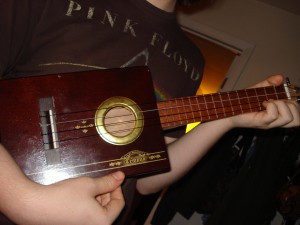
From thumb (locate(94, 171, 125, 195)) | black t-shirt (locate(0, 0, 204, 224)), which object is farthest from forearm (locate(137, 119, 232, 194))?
thumb (locate(94, 171, 125, 195))

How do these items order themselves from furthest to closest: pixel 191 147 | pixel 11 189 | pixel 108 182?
1. pixel 191 147
2. pixel 108 182
3. pixel 11 189

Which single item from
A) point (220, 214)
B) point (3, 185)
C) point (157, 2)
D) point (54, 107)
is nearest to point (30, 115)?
point (54, 107)

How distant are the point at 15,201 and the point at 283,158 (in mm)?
1792

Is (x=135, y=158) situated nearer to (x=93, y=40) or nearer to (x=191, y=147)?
(x=191, y=147)

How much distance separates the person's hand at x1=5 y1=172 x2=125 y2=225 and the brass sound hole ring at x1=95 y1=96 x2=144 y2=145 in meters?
0.18

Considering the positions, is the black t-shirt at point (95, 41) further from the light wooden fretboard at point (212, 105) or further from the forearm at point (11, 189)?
the forearm at point (11, 189)

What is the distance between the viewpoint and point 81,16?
3.32 feet

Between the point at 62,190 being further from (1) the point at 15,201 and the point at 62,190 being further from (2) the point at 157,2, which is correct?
(2) the point at 157,2

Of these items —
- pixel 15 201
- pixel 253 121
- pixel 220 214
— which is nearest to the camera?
pixel 15 201

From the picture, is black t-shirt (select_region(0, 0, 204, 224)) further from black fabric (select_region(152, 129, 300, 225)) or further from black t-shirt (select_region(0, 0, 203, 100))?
black fabric (select_region(152, 129, 300, 225))

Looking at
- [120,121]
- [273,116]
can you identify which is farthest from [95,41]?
[273,116]

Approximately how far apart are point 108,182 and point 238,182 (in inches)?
52.6

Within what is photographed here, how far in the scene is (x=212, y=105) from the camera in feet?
3.53

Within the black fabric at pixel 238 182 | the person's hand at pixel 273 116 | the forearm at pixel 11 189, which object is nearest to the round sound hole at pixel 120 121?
the forearm at pixel 11 189
